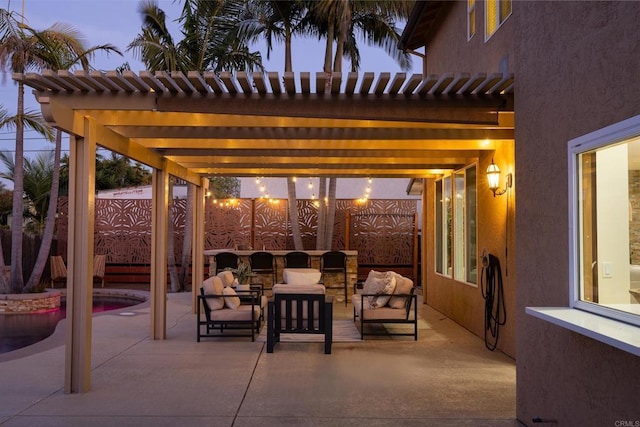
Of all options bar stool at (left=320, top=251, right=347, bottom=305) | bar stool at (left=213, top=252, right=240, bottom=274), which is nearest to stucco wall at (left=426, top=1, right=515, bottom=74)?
bar stool at (left=320, top=251, right=347, bottom=305)

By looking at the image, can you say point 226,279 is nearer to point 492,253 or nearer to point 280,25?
point 492,253

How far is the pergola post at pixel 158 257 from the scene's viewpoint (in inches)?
305

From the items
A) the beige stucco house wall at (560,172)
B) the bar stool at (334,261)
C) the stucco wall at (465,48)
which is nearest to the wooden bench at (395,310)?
the stucco wall at (465,48)

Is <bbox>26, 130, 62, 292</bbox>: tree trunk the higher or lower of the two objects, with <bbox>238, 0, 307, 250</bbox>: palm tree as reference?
→ lower

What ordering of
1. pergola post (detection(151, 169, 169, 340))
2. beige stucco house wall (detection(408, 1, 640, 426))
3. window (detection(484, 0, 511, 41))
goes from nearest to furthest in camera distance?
beige stucco house wall (detection(408, 1, 640, 426))
window (detection(484, 0, 511, 41))
pergola post (detection(151, 169, 169, 340))

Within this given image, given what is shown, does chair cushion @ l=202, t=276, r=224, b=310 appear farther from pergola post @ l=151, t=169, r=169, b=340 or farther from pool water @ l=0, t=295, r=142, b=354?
pool water @ l=0, t=295, r=142, b=354

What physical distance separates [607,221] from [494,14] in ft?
16.0

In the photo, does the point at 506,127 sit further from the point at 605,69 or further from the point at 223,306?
the point at 223,306

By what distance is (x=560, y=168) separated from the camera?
380 centimetres

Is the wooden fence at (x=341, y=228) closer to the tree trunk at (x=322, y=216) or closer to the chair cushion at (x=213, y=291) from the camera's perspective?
the tree trunk at (x=322, y=216)

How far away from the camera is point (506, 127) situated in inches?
239

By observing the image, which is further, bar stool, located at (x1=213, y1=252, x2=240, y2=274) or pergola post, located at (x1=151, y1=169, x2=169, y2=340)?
bar stool, located at (x1=213, y1=252, x2=240, y2=274)

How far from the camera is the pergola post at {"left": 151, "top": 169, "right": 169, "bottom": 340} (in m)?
7.74

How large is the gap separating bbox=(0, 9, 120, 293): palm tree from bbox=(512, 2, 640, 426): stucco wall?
9.33 metres
